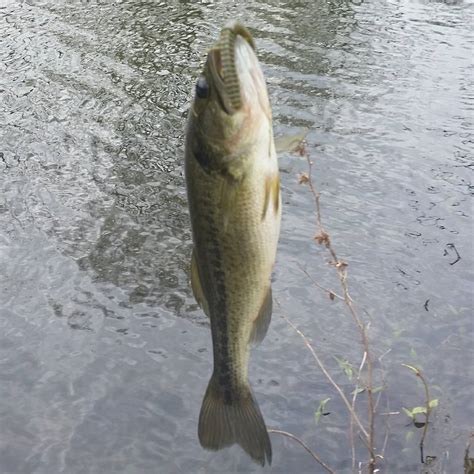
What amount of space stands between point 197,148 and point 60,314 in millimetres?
3505

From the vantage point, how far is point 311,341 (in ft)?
16.8

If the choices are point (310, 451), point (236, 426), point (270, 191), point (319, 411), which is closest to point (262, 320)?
point (236, 426)

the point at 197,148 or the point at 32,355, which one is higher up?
the point at 197,148

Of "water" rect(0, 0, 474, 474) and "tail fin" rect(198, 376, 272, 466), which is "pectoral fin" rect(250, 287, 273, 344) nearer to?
"tail fin" rect(198, 376, 272, 466)

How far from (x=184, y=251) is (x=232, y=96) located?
406 centimetres

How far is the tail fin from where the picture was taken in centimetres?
279

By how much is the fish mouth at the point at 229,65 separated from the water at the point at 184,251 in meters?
2.71

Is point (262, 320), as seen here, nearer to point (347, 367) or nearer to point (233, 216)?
point (233, 216)

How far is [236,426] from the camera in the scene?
2.80 m

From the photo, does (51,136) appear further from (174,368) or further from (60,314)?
(174,368)

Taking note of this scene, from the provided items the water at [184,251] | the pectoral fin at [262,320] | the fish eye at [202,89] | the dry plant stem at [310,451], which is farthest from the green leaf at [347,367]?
the fish eye at [202,89]

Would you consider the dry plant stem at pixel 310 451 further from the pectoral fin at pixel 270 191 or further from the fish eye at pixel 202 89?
the fish eye at pixel 202 89

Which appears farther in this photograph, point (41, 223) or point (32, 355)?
point (41, 223)

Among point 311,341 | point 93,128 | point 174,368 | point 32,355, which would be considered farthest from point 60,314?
point 93,128
